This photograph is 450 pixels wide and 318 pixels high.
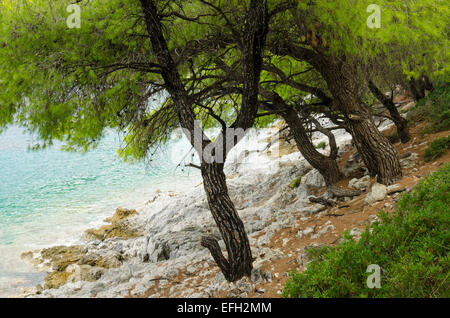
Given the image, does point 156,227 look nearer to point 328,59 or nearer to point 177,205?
point 177,205

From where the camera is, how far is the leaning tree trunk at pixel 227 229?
5.98 meters

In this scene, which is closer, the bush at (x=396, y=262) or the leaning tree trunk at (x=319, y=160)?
the bush at (x=396, y=262)

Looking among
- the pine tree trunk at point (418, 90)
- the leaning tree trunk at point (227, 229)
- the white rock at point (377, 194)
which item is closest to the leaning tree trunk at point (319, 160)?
the white rock at point (377, 194)

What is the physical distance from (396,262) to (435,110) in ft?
28.2

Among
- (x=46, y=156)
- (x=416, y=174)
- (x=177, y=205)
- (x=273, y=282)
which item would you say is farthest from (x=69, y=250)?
(x=46, y=156)

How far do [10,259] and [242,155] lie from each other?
13.9 metres

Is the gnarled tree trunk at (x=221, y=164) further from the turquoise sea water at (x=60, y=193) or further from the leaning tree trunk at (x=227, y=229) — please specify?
the turquoise sea water at (x=60, y=193)

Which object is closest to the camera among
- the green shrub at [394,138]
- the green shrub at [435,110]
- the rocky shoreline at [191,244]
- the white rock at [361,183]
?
the rocky shoreline at [191,244]

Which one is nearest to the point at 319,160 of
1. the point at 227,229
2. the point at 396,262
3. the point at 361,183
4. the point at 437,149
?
the point at 361,183

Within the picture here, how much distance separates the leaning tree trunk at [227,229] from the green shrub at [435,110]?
23.6ft

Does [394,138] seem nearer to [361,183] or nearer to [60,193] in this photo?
[361,183]

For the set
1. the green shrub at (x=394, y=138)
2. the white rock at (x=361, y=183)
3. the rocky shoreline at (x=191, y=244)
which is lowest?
the rocky shoreline at (x=191, y=244)

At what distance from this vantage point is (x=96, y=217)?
19234mm

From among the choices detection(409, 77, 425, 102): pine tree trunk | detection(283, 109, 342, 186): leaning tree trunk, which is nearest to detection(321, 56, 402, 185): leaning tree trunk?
detection(283, 109, 342, 186): leaning tree trunk
